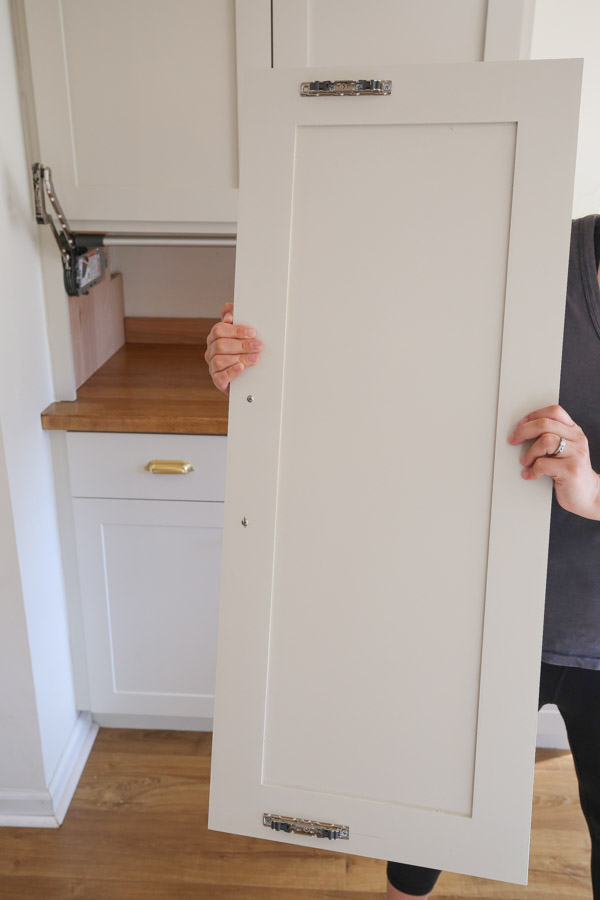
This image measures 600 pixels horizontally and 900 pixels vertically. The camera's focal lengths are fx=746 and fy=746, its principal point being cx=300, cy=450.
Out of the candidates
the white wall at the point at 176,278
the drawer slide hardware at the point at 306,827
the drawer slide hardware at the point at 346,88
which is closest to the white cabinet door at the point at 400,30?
the drawer slide hardware at the point at 346,88

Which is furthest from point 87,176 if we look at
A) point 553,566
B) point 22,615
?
point 553,566

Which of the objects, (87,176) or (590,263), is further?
(87,176)

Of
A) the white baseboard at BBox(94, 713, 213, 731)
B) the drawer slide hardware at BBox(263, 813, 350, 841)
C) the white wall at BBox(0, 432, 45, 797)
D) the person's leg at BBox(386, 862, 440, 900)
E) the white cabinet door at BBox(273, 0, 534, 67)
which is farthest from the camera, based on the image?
the white baseboard at BBox(94, 713, 213, 731)

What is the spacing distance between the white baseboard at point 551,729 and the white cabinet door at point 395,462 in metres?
0.90

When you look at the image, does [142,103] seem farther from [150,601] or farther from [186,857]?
[186,857]

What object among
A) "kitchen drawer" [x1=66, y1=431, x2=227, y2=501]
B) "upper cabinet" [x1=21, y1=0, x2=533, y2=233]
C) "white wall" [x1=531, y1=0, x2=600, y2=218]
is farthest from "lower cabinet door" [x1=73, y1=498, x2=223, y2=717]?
"white wall" [x1=531, y1=0, x2=600, y2=218]

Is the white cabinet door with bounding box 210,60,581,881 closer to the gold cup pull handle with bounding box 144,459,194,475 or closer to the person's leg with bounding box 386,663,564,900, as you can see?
the person's leg with bounding box 386,663,564,900

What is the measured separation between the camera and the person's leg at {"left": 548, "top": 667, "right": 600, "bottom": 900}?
3.69 feet

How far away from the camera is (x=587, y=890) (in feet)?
5.27

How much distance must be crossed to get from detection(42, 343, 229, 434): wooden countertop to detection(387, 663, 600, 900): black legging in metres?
0.88

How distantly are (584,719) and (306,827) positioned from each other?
453mm

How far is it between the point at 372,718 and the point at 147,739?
1.12 metres

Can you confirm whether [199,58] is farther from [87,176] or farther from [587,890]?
[587,890]

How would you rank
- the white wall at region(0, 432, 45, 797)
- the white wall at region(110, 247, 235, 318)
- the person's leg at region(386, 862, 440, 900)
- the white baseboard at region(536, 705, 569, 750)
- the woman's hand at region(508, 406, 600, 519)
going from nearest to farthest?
the woman's hand at region(508, 406, 600, 519) → the person's leg at region(386, 862, 440, 900) → the white wall at region(0, 432, 45, 797) → the white baseboard at region(536, 705, 569, 750) → the white wall at region(110, 247, 235, 318)
